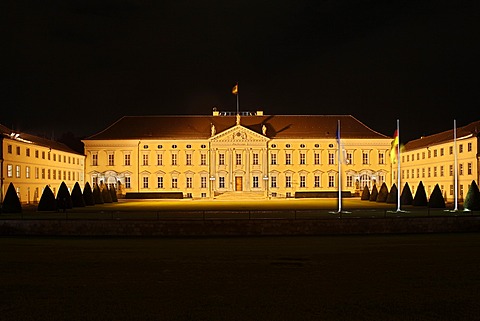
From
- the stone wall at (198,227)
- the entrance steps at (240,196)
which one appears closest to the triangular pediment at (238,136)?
the entrance steps at (240,196)

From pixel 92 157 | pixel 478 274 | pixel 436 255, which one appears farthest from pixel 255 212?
pixel 92 157

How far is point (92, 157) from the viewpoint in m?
71.0

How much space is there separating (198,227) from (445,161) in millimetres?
40645

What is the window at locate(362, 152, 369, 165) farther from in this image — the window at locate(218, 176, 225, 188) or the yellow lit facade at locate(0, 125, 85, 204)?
the yellow lit facade at locate(0, 125, 85, 204)

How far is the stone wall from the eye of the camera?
26797 mm

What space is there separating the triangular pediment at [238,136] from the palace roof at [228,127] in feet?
5.79

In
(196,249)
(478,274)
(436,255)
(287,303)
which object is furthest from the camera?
(196,249)

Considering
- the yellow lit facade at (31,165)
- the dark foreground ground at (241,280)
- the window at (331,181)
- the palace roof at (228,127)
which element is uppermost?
the palace roof at (228,127)

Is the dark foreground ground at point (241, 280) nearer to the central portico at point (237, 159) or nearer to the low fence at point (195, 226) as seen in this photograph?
the low fence at point (195, 226)

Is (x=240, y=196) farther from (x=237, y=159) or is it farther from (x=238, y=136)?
(x=238, y=136)

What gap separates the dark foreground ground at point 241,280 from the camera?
1198 cm

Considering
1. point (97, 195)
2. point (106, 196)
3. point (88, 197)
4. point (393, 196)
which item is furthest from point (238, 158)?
point (88, 197)

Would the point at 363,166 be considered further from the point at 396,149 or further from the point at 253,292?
the point at 253,292

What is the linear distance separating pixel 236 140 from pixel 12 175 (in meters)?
28.7
